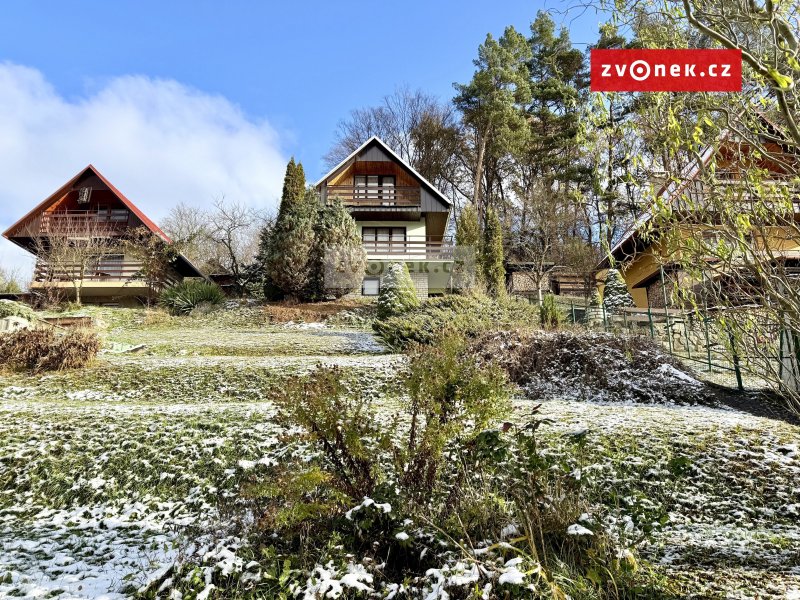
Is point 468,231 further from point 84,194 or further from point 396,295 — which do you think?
point 84,194

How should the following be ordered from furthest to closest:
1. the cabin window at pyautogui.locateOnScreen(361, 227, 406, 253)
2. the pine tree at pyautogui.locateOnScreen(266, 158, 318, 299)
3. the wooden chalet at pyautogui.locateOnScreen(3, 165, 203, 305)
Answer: the cabin window at pyautogui.locateOnScreen(361, 227, 406, 253), the wooden chalet at pyautogui.locateOnScreen(3, 165, 203, 305), the pine tree at pyautogui.locateOnScreen(266, 158, 318, 299)

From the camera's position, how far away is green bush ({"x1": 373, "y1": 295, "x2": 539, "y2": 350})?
11969mm

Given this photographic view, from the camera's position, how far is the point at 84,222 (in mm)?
26594

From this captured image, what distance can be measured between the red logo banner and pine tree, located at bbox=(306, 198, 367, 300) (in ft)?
62.2

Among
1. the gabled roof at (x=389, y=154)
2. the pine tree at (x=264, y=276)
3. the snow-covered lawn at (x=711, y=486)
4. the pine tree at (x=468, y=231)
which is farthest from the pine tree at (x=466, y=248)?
the snow-covered lawn at (x=711, y=486)

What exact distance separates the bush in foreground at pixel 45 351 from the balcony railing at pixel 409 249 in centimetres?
1787

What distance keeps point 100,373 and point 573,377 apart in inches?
350

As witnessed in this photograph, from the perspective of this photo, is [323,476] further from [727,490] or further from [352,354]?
[352,354]

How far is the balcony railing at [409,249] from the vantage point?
2683 cm

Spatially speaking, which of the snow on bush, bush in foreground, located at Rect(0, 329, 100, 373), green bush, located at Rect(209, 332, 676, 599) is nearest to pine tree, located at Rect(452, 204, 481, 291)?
the snow on bush

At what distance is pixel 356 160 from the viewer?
28.0m

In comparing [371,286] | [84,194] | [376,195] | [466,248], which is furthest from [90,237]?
[466,248]

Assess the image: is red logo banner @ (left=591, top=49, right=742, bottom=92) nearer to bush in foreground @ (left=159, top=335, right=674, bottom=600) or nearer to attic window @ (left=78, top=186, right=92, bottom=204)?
bush in foreground @ (left=159, top=335, right=674, bottom=600)

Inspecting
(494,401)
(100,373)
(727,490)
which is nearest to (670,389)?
(727,490)
